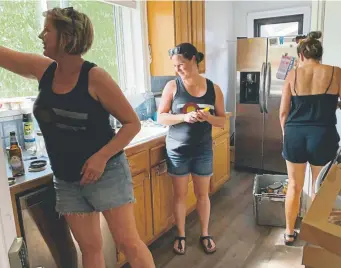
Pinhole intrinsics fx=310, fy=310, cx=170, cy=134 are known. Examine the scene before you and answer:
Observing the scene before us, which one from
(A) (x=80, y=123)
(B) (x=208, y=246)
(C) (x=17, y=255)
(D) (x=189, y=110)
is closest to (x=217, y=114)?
(D) (x=189, y=110)

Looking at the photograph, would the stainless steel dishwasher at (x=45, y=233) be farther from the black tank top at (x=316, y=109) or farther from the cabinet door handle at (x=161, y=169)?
the black tank top at (x=316, y=109)

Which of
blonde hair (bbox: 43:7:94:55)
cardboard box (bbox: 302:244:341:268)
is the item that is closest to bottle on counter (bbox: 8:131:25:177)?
blonde hair (bbox: 43:7:94:55)

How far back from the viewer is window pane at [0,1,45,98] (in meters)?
1.96


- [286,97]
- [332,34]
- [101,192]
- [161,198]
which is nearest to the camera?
[101,192]

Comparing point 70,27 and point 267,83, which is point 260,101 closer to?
point 267,83

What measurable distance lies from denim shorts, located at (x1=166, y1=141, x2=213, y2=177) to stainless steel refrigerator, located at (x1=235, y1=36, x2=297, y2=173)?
1.89 meters

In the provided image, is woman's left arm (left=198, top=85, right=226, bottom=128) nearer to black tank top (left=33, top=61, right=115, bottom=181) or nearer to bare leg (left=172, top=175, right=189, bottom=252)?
bare leg (left=172, top=175, right=189, bottom=252)

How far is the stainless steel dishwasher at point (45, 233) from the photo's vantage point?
4.51ft

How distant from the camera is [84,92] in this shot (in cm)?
119

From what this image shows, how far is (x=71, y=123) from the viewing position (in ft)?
3.96

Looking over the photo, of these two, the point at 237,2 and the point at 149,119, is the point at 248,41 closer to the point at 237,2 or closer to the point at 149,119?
the point at 237,2

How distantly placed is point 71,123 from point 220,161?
6.98ft

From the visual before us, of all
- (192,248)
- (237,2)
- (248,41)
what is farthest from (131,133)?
(237,2)

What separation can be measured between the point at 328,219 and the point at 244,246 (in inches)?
70.9
